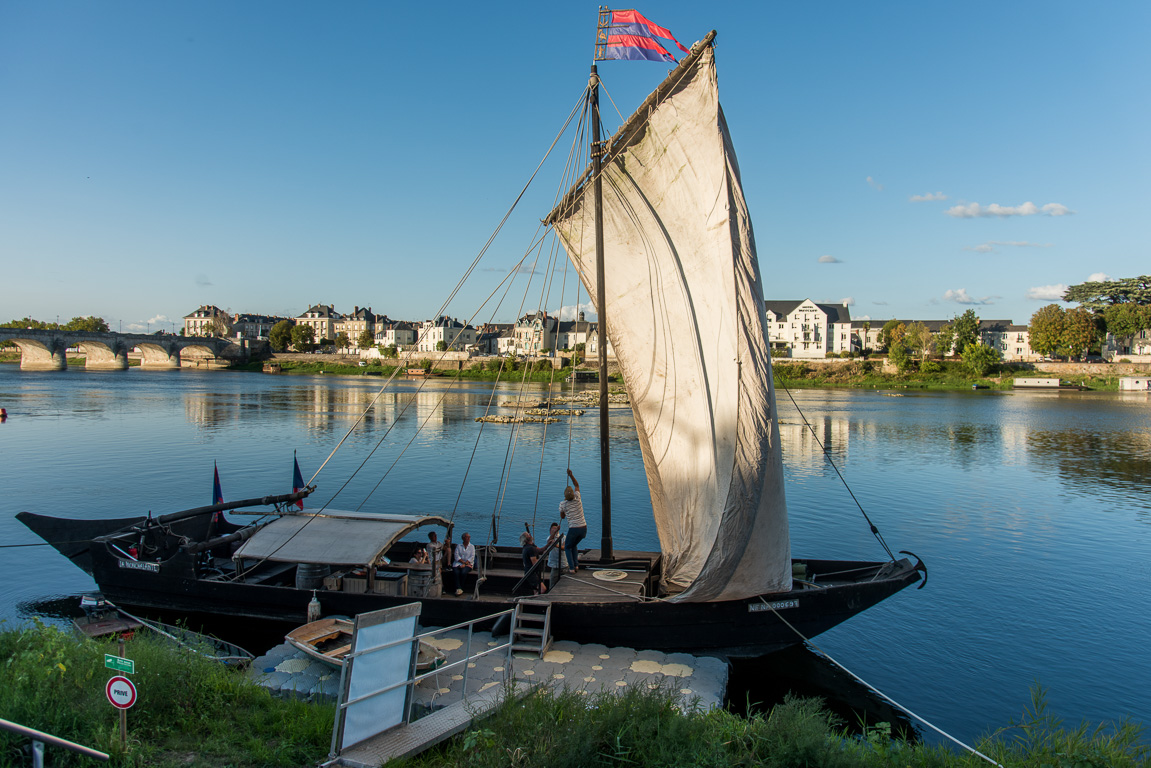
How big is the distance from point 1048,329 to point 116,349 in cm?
16992

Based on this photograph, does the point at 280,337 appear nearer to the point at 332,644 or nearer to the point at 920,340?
the point at 920,340

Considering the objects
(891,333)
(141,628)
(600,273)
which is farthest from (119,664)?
(891,333)

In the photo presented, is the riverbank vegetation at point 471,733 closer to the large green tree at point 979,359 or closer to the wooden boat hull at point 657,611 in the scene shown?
the wooden boat hull at point 657,611

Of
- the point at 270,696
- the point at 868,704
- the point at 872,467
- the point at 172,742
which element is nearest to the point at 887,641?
the point at 868,704

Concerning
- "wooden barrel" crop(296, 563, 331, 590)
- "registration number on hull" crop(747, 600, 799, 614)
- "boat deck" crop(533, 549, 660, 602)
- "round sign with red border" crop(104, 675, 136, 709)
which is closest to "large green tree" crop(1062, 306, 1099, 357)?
"boat deck" crop(533, 549, 660, 602)

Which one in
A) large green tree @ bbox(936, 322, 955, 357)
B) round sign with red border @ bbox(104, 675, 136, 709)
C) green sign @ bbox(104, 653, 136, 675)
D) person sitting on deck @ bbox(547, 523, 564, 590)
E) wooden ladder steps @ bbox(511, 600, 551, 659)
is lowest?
wooden ladder steps @ bbox(511, 600, 551, 659)

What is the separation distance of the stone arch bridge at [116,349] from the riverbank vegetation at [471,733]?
12179 cm

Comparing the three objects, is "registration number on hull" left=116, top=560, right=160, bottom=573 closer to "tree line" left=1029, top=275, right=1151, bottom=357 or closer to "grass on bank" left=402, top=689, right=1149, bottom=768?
"grass on bank" left=402, top=689, right=1149, bottom=768

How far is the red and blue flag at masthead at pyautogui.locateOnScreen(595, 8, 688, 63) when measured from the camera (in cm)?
1378

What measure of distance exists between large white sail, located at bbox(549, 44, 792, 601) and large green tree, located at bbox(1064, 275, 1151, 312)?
483 feet

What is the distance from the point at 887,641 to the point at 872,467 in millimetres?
25086

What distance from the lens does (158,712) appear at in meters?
8.53

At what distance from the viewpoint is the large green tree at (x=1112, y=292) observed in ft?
414

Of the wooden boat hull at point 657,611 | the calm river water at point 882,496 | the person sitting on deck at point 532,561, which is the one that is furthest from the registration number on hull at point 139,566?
the person sitting on deck at point 532,561
